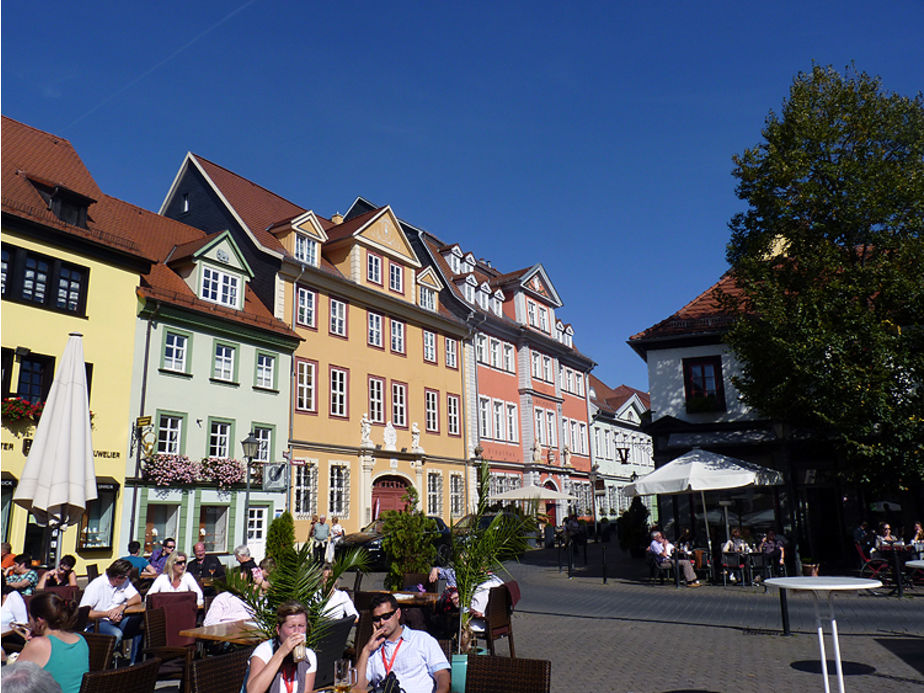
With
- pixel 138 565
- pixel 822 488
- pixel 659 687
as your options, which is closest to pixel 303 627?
pixel 659 687

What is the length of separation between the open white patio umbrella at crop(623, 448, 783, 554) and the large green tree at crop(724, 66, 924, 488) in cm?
178

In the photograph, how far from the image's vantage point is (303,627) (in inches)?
197

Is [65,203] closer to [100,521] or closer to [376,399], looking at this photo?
[100,521]

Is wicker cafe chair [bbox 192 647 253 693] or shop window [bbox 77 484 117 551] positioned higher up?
shop window [bbox 77 484 117 551]

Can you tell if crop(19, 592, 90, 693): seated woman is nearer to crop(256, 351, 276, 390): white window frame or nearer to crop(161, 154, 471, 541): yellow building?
crop(256, 351, 276, 390): white window frame

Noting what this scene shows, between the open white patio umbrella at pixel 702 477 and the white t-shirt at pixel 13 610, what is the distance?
13200 mm

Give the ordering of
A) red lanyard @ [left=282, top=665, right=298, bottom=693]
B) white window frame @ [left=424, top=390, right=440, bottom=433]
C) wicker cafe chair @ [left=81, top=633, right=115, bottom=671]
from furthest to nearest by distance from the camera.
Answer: white window frame @ [left=424, top=390, right=440, bottom=433], wicker cafe chair @ [left=81, top=633, right=115, bottom=671], red lanyard @ [left=282, top=665, right=298, bottom=693]

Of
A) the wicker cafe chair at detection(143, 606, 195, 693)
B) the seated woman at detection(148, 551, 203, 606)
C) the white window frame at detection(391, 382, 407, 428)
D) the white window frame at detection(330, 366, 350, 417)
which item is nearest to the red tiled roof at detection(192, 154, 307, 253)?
the white window frame at detection(330, 366, 350, 417)

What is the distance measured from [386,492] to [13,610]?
22.8m

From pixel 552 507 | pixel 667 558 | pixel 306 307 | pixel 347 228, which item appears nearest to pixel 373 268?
pixel 347 228

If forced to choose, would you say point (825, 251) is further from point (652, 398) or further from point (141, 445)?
point (141, 445)

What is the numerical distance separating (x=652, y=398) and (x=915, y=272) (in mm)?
8947

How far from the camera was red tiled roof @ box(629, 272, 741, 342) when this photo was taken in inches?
973

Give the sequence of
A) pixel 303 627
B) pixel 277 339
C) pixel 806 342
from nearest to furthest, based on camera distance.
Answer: pixel 303 627 < pixel 806 342 < pixel 277 339
